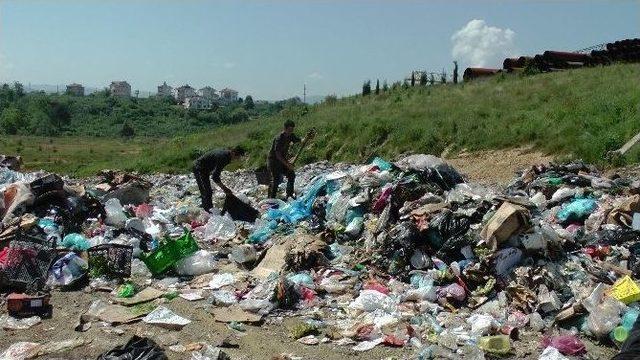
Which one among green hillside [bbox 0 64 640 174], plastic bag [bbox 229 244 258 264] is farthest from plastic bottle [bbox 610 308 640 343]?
green hillside [bbox 0 64 640 174]

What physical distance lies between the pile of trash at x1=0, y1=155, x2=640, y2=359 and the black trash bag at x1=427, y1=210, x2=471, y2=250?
1 centimetres

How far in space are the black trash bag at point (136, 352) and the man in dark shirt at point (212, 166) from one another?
15.2 ft

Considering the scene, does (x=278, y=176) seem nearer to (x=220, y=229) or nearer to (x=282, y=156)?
(x=282, y=156)

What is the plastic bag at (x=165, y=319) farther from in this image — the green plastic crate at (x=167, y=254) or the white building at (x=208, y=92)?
the white building at (x=208, y=92)

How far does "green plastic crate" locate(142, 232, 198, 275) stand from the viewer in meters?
6.22

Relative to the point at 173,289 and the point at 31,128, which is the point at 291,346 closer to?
the point at 173,289

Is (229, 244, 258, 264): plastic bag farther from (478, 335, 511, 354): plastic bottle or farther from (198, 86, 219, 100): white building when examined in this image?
(198, 86, 219, 100): white building

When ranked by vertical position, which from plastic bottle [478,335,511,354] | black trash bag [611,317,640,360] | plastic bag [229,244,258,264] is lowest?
plastic bottle [478,335,511,354]

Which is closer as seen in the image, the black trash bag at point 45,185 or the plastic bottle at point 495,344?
the plastic bottle at point 495,344

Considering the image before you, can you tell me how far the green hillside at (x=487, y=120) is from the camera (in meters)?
12.4

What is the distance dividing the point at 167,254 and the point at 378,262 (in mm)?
2267

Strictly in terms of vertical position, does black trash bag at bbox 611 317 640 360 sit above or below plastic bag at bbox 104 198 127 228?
above

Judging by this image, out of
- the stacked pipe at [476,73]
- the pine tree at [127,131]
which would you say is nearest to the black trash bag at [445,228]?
the stacked pipe at [476,73]

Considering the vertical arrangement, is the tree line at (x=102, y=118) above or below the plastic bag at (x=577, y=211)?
above
